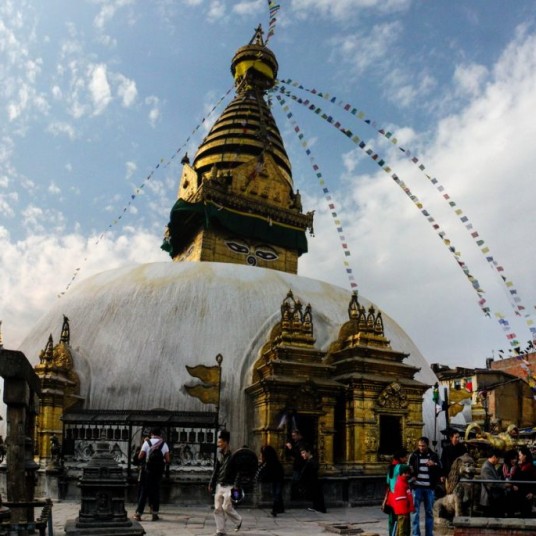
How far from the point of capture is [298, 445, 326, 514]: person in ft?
38.2

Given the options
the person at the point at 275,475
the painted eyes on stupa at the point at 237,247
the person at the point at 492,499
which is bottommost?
the person at the point at 275,475

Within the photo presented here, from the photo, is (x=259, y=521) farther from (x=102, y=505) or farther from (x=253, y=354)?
(x=253, y=354)

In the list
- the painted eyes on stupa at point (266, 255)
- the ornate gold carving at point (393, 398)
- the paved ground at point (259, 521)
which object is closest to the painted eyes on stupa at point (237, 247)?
the painted eyes on stupa at point (266, 255)

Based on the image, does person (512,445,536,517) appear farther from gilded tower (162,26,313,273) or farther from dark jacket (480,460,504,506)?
gilded tower (162,26,313,273)

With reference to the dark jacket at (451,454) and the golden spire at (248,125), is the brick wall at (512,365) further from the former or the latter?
the dark jacket at (451,454)

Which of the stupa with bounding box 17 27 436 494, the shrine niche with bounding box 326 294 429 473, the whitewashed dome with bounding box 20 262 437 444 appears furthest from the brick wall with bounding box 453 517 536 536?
the whitewashed dome with bounding box 20 262 437 444

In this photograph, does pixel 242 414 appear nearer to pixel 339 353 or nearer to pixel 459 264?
pixel 339 353

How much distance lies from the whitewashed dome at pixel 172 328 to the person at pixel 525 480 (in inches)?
333

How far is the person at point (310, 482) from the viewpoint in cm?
1166

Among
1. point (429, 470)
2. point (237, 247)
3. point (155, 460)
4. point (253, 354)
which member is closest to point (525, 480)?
point (429, 470)

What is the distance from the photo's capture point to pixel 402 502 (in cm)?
769

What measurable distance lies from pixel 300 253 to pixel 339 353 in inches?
566

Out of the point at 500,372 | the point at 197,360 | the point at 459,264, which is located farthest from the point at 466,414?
the point at 500,372

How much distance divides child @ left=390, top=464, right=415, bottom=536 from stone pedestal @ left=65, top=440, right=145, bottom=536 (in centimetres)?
348
